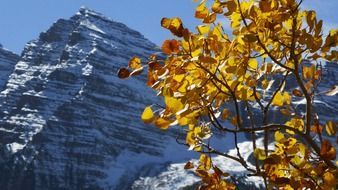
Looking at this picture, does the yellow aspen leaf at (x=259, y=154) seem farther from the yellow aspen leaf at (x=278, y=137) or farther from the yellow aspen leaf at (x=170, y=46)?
the yellow aspen leaf at (x=170, y=46)

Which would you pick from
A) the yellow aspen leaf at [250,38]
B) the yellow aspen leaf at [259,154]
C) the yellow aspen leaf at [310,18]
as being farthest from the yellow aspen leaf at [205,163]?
the yellow aspen leaf at [250,38]

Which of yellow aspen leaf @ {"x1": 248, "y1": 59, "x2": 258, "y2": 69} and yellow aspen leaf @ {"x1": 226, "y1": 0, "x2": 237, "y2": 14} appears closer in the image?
yellow aspen leaf @ {"x1": 226, "y1": 0, "x2": 237, "y2": 14}

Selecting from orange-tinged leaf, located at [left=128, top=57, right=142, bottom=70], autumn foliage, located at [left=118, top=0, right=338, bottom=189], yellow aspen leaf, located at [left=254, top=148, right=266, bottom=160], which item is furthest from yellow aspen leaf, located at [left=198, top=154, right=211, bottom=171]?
orange-tinged leaf, located at [left=128, top=57, right=142, bottom=70]

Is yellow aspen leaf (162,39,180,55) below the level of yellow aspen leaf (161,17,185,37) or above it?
below

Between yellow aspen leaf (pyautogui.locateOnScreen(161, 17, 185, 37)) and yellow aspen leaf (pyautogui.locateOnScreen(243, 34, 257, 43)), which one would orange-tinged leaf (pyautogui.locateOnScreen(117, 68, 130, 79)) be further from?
yellow aspen leaf (pyautogui.locateOnScreen(243, 34, 257, 43))

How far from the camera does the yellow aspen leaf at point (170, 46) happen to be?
8.38 ft

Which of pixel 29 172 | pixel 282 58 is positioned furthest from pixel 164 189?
pixel 282 58

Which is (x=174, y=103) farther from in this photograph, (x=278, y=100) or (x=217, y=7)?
(x=278, y=100)

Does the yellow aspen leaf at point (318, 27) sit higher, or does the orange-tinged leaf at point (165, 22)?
the yellow aspen leaf at point (318, 27)

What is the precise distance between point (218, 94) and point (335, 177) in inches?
25.4

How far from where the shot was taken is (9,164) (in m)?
189

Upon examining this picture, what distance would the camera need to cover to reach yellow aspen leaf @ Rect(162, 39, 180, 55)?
255cm

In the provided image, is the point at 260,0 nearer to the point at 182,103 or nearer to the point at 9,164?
the point at 182,103

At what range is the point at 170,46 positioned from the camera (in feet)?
8.45
